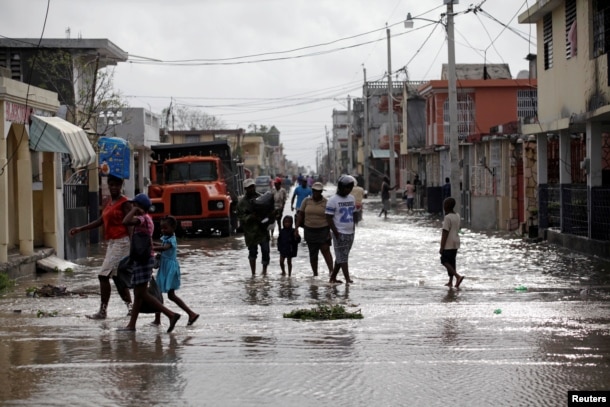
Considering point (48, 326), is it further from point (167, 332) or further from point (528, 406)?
point (528, 406)

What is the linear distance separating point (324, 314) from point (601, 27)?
12405 mm

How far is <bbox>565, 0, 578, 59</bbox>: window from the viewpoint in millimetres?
23453

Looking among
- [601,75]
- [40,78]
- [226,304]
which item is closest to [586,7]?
[601,75]

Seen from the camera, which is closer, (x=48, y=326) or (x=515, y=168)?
(x=48, y=326)

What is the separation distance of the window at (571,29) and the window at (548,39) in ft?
6.32

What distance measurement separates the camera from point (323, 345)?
10203 millimetres

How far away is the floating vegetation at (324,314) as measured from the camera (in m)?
12.2

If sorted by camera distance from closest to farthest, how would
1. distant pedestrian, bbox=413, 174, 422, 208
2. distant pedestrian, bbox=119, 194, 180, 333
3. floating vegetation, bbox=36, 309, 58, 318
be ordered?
distant pedestrian, bbox=119, 194, 180, 333
floating vegetation, bbox=36, 309, 58, 318
distant pedestrian, bbox=413, 174, 422, 208

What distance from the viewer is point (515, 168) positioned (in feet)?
104

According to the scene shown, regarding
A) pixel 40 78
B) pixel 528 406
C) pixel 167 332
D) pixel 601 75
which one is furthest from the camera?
pixel 40 78

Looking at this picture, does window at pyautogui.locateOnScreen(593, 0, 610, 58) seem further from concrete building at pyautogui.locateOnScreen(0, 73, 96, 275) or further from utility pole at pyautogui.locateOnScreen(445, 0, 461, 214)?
concrete building at pyautogui.locateOnScreen(0, 73, 96, 275)

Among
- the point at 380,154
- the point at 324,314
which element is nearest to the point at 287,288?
the point at 324,314

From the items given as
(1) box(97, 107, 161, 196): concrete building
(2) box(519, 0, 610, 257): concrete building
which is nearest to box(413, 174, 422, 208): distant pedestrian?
(1) box(97, 107, 161, 196): concrete building

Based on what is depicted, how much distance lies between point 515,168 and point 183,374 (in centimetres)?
2461
